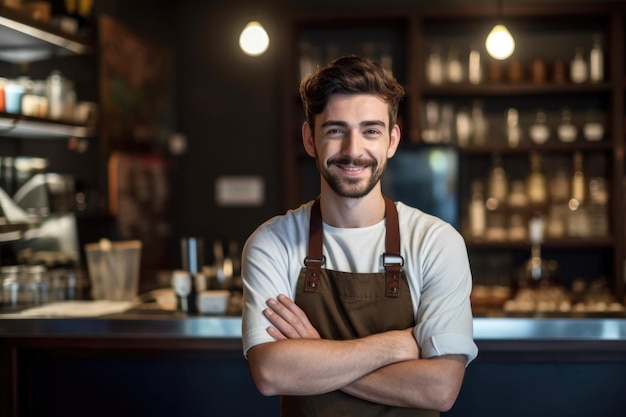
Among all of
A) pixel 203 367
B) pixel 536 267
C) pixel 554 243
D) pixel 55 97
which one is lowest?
pixel 203 367

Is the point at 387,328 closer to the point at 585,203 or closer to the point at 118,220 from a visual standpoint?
the point at 118,220

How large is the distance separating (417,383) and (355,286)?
275 mm

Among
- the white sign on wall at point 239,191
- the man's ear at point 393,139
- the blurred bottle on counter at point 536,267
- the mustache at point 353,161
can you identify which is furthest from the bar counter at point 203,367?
the white sign on wall at point 239,191

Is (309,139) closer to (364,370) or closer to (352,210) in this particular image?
(352,210)

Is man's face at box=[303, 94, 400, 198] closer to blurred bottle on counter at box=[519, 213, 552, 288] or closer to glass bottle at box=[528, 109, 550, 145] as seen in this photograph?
blurred bottle on counter at box=[519, 213, 552, 288]

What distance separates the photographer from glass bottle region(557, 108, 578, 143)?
17.2 feet

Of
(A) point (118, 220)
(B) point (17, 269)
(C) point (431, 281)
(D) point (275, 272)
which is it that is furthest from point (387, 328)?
(A) point (118, 220)

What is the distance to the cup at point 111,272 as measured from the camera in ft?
10.8

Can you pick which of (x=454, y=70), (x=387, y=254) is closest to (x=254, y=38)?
(x=454, y=70)

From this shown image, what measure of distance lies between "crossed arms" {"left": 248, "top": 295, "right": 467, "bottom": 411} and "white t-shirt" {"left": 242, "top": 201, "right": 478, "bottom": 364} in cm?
4

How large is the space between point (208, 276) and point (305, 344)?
1.34 m

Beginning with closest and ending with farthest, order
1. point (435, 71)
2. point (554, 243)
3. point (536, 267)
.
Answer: point (536, 267) < point (554, 243) < point (435, 71)

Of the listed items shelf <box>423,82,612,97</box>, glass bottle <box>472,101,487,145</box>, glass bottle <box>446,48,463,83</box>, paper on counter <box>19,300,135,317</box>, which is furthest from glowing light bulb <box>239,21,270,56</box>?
glass bottle <box>472,101,487,145</box>

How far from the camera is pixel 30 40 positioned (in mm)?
3719
